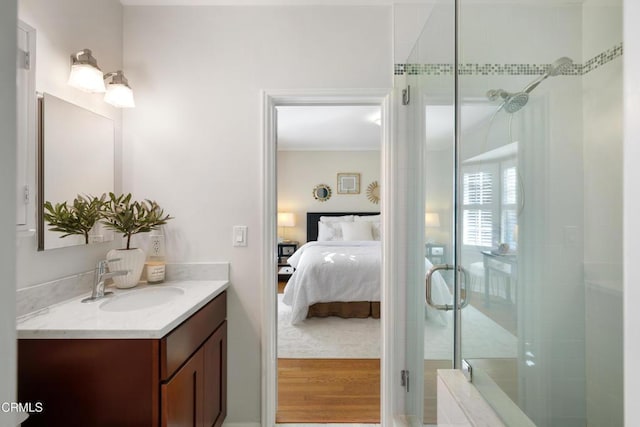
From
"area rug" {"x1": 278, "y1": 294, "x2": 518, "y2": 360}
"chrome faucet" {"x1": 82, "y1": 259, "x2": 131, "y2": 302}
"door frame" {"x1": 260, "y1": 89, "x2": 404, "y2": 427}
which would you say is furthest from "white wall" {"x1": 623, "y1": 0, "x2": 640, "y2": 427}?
"chrome faucet" {"x1": 82, "y1": 259, "x2": 131, "y2": 302}

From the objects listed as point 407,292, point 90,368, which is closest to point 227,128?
point 90,368

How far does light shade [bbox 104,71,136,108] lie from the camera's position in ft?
5.65

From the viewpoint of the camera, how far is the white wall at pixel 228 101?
1892 millimetres

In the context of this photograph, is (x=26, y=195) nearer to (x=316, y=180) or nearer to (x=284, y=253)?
(x=284, y=253)

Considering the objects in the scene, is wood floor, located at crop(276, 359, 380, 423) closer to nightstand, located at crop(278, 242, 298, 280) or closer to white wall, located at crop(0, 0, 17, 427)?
white wall, located at crop(0, 0, 17, 427)

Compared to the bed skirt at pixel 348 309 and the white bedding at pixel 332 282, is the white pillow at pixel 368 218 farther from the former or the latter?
→ the bed skirt at pixel 348 309

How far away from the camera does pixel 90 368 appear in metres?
1.16

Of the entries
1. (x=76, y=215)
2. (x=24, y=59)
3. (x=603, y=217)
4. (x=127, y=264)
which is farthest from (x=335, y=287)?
(x=24, y=59)

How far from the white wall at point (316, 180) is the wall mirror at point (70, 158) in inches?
170

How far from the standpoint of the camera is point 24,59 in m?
1.10

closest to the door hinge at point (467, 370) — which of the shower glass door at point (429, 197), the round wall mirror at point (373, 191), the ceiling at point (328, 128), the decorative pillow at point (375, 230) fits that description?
the shower glass door at point (429, 197)

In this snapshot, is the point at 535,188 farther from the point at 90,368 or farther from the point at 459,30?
the point at 90,368

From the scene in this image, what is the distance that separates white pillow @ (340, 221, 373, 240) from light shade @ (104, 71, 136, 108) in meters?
4.11

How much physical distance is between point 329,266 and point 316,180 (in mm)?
2720
